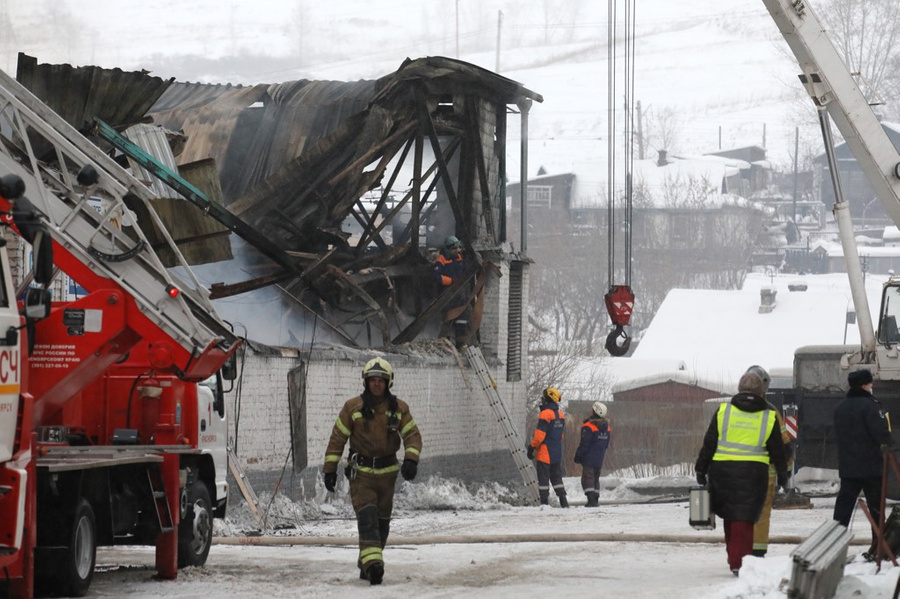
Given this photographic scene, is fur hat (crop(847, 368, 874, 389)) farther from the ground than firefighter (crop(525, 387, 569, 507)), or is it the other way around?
fur hat (crop(847, 368, 874, 389))

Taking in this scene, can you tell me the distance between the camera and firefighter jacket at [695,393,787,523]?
10078mm

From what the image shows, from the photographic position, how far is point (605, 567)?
11.4 m

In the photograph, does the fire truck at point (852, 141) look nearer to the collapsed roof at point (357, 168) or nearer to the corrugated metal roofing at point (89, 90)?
the collapsed roof at point (357, 168)

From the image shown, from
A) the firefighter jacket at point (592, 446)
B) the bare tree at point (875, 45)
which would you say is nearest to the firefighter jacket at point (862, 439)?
the firefighter jacket at point (592, 446)

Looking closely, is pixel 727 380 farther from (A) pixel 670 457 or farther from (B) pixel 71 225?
(B) pixel 71 225

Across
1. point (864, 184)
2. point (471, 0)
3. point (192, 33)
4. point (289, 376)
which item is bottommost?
point (289, 376)

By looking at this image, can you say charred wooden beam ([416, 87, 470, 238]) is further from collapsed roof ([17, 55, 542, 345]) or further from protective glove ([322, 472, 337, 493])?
protective glove ([322, 472, 337, 493])

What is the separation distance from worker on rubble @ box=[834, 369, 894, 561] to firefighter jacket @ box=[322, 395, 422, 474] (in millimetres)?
3618

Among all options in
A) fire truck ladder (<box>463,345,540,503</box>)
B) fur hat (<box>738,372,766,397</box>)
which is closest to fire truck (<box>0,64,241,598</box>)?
fur hat (<box>738,372,766,397</box>)

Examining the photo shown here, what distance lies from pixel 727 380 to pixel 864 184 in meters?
58.2

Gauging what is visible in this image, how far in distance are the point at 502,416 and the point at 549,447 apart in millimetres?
2114

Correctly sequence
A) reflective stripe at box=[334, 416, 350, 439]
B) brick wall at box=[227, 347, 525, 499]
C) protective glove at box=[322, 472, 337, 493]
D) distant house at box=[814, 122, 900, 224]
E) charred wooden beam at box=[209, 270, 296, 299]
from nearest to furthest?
1. protective glove at box=[322, 472, 337, 493]
2. reflective stripe at box=[334, 416, 350, 439]
3. brick wall at box=[227, 347, 525, 499]
4. charred wooden beam at box=[209, 270, 296, 299]
5. distant house at box=[814, 122, 900, 224]

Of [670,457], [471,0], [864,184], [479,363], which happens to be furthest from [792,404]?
[471,0]

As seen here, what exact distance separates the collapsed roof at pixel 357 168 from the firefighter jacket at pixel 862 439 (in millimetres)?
9965
